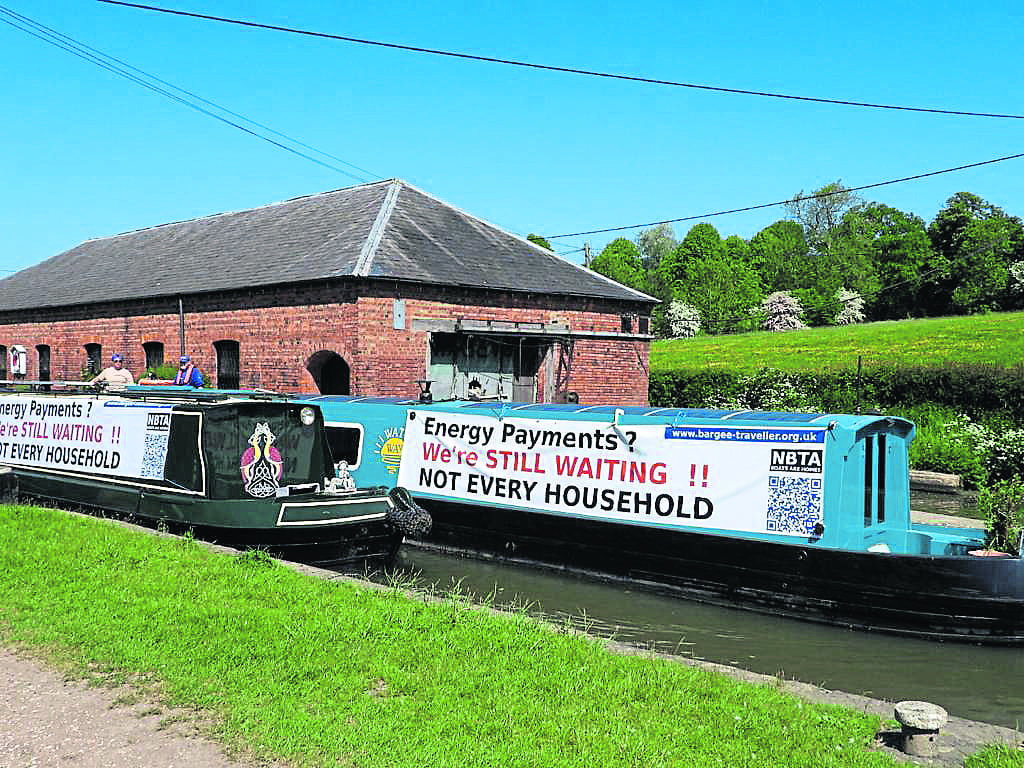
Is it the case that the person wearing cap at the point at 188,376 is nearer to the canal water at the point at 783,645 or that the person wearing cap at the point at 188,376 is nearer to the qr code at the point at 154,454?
the qr code at the point at 154,454

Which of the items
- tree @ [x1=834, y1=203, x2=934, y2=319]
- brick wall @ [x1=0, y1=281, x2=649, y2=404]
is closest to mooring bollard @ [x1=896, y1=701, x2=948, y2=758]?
brick wall @ [x1=0, y1=281, x2=649, y2=404]

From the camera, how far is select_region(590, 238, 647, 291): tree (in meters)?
78.1

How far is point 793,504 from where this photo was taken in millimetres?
9859

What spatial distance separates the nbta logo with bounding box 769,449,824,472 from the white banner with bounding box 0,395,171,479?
7.22 meters

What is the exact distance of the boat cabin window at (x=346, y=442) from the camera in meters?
14.0

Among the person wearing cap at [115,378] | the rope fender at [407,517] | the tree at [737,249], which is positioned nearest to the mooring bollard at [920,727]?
the rope fender at [407,517]

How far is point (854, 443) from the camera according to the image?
9781 mm

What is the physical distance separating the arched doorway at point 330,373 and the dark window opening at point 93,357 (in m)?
8.93

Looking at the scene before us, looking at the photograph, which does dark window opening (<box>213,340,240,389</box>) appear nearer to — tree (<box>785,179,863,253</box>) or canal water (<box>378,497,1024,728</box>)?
canal water (<box>378,497,1024,728</box>)

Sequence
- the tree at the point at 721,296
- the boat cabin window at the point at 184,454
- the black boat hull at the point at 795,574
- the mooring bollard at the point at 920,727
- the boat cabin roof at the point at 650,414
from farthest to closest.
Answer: the tree at the point at 721,296
the boat cabin window at the point at 184,454
the boat cabin roof at the point at 650,414
the black boat hull at the point at 795,574
the mooring bollard at the point at 920,727

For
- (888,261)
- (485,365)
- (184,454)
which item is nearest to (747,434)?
(184,454)

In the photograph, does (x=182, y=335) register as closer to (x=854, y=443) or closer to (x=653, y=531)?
(x=653, y=531)

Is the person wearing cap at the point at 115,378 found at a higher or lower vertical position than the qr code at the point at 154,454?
higher

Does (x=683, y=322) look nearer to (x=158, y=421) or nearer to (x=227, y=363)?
(x=227, y=363)
